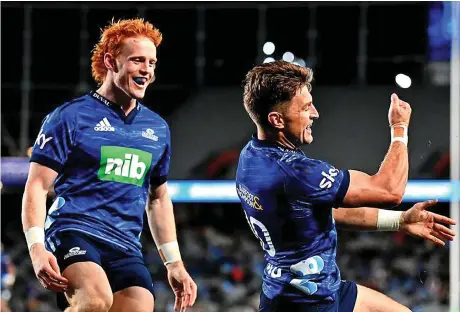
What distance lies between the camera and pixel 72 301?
178 inches

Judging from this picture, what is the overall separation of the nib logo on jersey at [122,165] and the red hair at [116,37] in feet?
1.74

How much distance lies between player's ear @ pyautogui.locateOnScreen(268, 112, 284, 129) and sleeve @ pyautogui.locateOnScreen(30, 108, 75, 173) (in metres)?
1.05

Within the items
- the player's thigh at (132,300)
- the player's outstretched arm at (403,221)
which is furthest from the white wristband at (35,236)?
the player's outstretched arm at (403,221)

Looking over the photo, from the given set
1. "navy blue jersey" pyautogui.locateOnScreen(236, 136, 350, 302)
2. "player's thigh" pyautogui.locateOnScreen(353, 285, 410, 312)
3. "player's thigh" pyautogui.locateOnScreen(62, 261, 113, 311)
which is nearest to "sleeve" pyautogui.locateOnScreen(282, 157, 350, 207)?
"navy blue jersey" pyautogui.locateOnScreen(236, 136, 350, 302)

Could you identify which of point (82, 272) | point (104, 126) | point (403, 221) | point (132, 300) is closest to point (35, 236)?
point (82, 272)

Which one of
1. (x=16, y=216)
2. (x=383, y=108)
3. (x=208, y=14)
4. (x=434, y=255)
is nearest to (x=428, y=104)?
(x=383, y=108)

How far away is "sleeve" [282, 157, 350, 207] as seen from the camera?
432 cm

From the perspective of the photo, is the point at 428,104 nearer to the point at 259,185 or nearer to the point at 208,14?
the point at 208,14

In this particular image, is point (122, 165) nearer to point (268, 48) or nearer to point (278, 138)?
point (278, 138)

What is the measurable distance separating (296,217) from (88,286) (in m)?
1.07

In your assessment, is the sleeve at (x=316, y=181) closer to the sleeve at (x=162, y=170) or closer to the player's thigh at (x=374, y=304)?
the player's thigh at (x=374, y=304)

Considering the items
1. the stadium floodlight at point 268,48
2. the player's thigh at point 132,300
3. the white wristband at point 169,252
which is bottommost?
the player's thigh at point 132,300

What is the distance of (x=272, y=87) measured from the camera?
4547 millimetres

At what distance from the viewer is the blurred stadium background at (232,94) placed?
11.7m
